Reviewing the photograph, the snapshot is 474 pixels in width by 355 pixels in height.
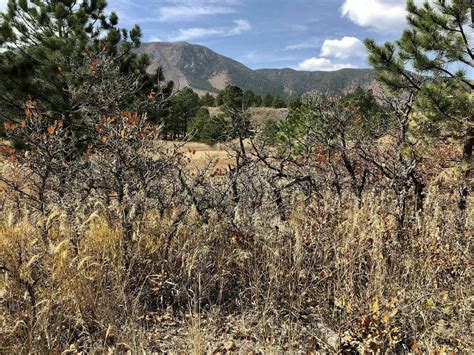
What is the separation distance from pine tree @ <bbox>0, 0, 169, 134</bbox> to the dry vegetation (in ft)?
22.9

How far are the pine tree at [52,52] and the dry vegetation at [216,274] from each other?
22.9 ft

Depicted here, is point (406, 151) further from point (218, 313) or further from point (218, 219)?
Result: point (218, 313)

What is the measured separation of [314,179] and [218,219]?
1.92 m

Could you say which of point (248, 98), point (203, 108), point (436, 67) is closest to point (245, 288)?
point (436, 67)

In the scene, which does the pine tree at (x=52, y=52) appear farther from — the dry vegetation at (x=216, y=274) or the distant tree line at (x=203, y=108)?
the distant tree line at (x=203, y=108)

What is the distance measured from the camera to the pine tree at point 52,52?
10.6 m

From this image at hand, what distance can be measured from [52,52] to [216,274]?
10.0 meters

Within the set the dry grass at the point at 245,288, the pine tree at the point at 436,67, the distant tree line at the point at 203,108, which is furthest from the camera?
the distant tree line at the point at 203,108

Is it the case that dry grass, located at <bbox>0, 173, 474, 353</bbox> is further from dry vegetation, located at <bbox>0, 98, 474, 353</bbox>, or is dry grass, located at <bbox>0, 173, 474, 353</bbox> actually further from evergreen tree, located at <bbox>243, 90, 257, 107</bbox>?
evergreen tree, located at <bbox>243, 90, 257, 107</bbox>

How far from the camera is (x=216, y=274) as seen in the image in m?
3.47

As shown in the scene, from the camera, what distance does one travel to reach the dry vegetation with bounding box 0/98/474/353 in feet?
9.21

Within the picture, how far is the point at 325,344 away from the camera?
2.88 m

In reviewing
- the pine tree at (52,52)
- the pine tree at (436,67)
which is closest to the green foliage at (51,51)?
the pine tree at (52,52)

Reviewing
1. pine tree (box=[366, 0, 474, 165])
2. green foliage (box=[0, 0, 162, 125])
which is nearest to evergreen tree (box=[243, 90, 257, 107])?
pine tree (box=[366, 0, 474, 165])
